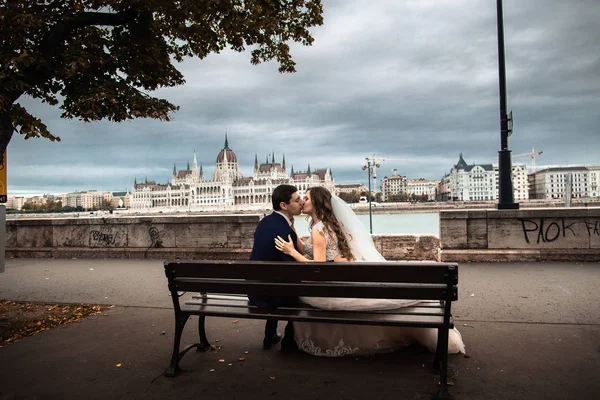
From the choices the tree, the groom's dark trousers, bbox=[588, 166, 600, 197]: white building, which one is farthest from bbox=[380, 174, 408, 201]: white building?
the groom's dark trousers

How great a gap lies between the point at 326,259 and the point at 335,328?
0.56 metres

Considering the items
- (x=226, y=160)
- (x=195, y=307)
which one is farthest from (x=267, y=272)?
(x=226, y=160)

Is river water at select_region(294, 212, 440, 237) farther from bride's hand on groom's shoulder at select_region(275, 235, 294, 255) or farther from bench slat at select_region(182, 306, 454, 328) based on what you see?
bench slat at select_region(182, 306, 454, 328)

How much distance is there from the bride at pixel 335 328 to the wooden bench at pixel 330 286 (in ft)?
0.70

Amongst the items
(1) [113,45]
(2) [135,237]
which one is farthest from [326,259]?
(2) [135,237]

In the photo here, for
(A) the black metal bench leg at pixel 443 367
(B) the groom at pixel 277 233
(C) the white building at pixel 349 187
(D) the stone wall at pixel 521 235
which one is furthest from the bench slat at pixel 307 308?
(C) the white building at pixel 349 187

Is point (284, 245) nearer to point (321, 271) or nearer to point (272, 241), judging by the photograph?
point (272, 241)

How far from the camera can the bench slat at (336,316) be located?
9.82 feet

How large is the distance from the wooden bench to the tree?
255 centimetres

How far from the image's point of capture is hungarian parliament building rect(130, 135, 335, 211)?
516 feet

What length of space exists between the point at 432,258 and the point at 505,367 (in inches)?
186

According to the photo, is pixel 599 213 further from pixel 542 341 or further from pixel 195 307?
pixel 195 307

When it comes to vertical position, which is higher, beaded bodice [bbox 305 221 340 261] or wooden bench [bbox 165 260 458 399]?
beaded bodice [bbox 305 221 340 261]

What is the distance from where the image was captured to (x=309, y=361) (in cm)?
339
